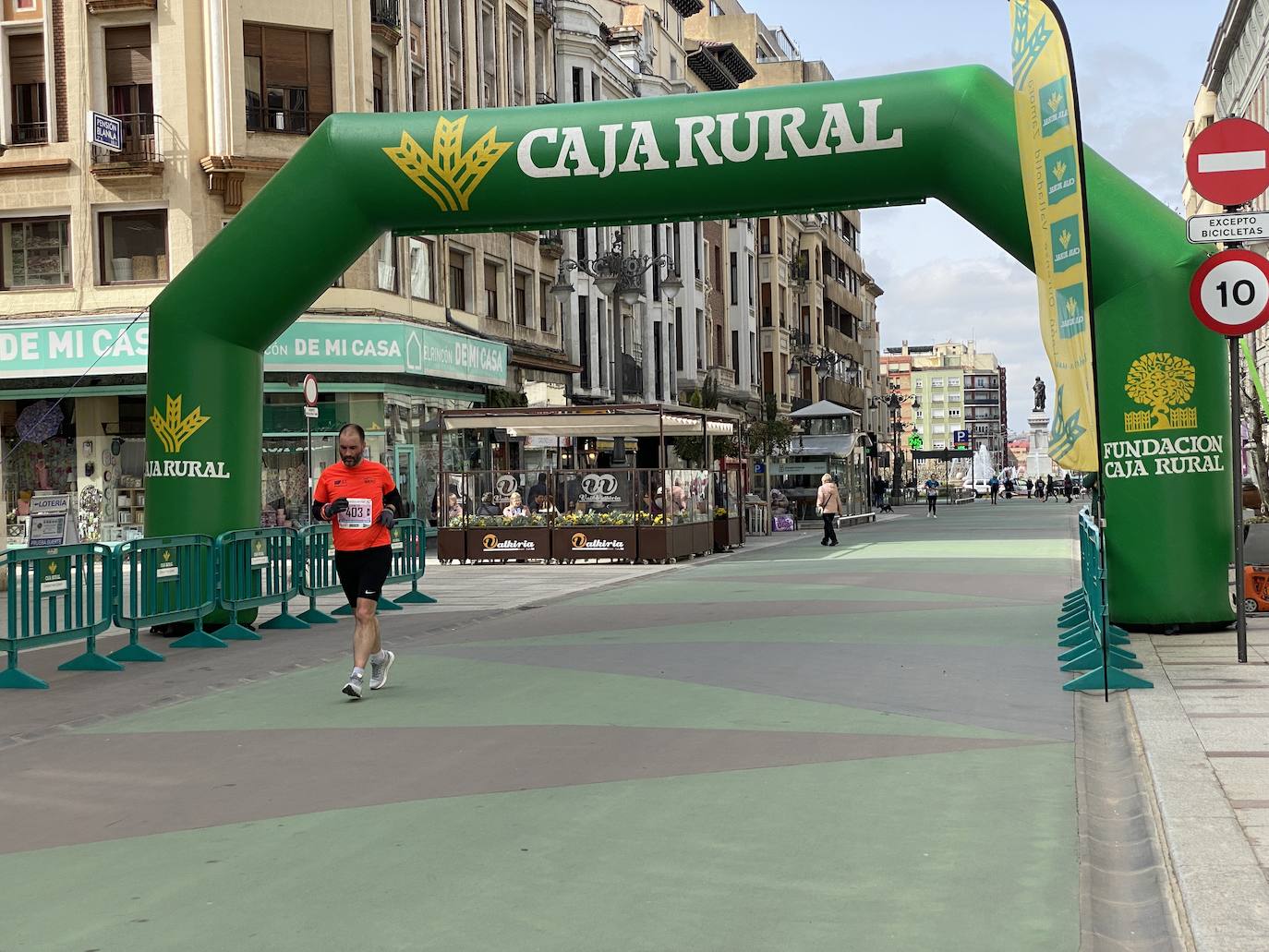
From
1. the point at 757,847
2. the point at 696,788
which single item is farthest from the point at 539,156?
the point at 757,847

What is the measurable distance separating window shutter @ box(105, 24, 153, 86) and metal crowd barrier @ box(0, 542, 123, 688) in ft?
69.1

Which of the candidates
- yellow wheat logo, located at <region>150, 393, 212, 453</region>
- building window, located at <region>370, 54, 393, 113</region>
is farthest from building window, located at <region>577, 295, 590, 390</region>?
yellow wheat logo, located at <region>150, 393, 212, 453</region>

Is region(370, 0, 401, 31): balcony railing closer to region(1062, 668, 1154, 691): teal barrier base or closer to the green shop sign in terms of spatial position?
the green shop sign

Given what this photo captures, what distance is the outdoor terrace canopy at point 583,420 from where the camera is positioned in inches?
Result: 1092

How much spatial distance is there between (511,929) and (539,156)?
10.1 metres

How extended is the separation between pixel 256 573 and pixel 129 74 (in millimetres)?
19485

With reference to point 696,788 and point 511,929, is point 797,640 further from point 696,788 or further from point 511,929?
point 511,929

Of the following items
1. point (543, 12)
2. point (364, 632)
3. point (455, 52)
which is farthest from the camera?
point (543, 12)

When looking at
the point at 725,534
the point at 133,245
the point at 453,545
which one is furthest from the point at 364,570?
the point at 133,245

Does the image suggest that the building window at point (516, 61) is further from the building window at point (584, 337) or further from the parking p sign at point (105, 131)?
the parking p sign at point (105, 131)

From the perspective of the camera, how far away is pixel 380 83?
3475 cm

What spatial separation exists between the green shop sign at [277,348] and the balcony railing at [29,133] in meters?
3.83

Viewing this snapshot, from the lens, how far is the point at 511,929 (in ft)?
16.7

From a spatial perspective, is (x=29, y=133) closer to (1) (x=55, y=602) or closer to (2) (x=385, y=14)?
(2) (x=385, y=14)
